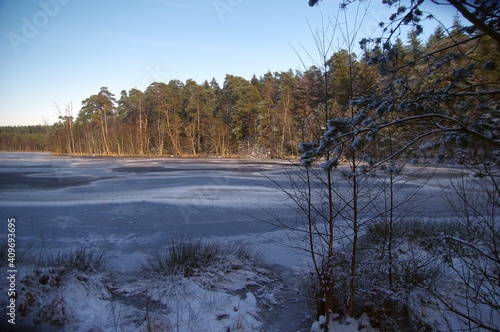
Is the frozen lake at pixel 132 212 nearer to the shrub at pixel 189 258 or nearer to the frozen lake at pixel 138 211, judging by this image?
the frozen lake at pixel 138 211

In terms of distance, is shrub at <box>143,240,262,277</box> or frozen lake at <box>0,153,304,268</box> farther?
frozen lake at <box>0,153,304,268</box>

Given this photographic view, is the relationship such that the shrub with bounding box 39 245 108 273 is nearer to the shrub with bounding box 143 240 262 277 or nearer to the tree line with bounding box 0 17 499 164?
the shrub with bounding box 143 240 262 277

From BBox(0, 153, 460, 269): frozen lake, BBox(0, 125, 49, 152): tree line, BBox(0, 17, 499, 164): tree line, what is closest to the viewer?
BBox(0, 17, 499, 164): tree line

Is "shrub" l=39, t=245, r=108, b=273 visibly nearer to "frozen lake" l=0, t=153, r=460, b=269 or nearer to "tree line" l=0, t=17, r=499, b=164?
"frozen lake" l=0, t=153, r=460, b=269

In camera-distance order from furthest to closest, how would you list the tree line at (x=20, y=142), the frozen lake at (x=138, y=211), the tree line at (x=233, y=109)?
the tree line at (x=20, y=142), the frozen lake at (x=138, y=211), the tree line at (x=233, y=109)

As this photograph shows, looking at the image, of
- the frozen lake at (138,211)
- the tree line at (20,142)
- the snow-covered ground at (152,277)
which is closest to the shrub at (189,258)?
the snow-covered ground at (152,277)

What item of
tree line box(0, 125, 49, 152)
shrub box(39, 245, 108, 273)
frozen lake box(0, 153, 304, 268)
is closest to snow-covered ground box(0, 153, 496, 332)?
frozen lake box(0, 153, 304, 268)

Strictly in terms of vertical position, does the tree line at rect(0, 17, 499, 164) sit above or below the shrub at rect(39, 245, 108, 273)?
above

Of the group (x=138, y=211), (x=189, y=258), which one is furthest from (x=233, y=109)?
(x=189, y=258)

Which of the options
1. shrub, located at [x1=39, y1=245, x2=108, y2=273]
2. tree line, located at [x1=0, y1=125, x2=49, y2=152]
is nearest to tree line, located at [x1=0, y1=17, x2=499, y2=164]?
tree line, located at [x1=0, y1=125, x2=49, y2=152]

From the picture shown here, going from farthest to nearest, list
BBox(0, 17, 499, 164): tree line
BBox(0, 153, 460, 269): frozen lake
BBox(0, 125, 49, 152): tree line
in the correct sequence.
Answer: BBox(0, 125, 49, 152): tree line < BBox(0, 153, 460, 269): frozen lake < BBox(0, 17, 499, 164): tree line

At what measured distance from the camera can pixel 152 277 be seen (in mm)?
4523

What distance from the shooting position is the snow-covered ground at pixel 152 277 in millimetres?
3568

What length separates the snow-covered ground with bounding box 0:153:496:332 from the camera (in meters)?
3.57
